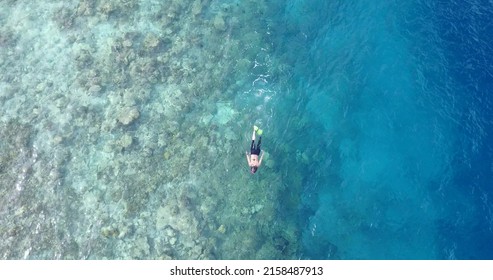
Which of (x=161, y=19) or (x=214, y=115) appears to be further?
(x=161, y=19)

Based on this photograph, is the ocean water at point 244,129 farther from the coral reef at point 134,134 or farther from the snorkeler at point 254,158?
the snorkeler at point 254,158

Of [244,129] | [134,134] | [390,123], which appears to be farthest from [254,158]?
[390,123]

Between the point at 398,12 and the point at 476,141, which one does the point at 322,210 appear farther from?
the point at 398,12

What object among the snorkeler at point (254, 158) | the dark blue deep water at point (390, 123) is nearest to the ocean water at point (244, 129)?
the dark blue deep water at point (390, 123)

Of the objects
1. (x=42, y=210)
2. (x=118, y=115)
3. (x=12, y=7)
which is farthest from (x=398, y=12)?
(x=12, y=7)

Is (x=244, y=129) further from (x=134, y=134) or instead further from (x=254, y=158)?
(x=134, y=134)

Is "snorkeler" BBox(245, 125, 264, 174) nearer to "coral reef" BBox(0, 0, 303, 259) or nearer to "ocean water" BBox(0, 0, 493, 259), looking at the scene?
"ocean water" BBox(0, 0, 493, 259)
